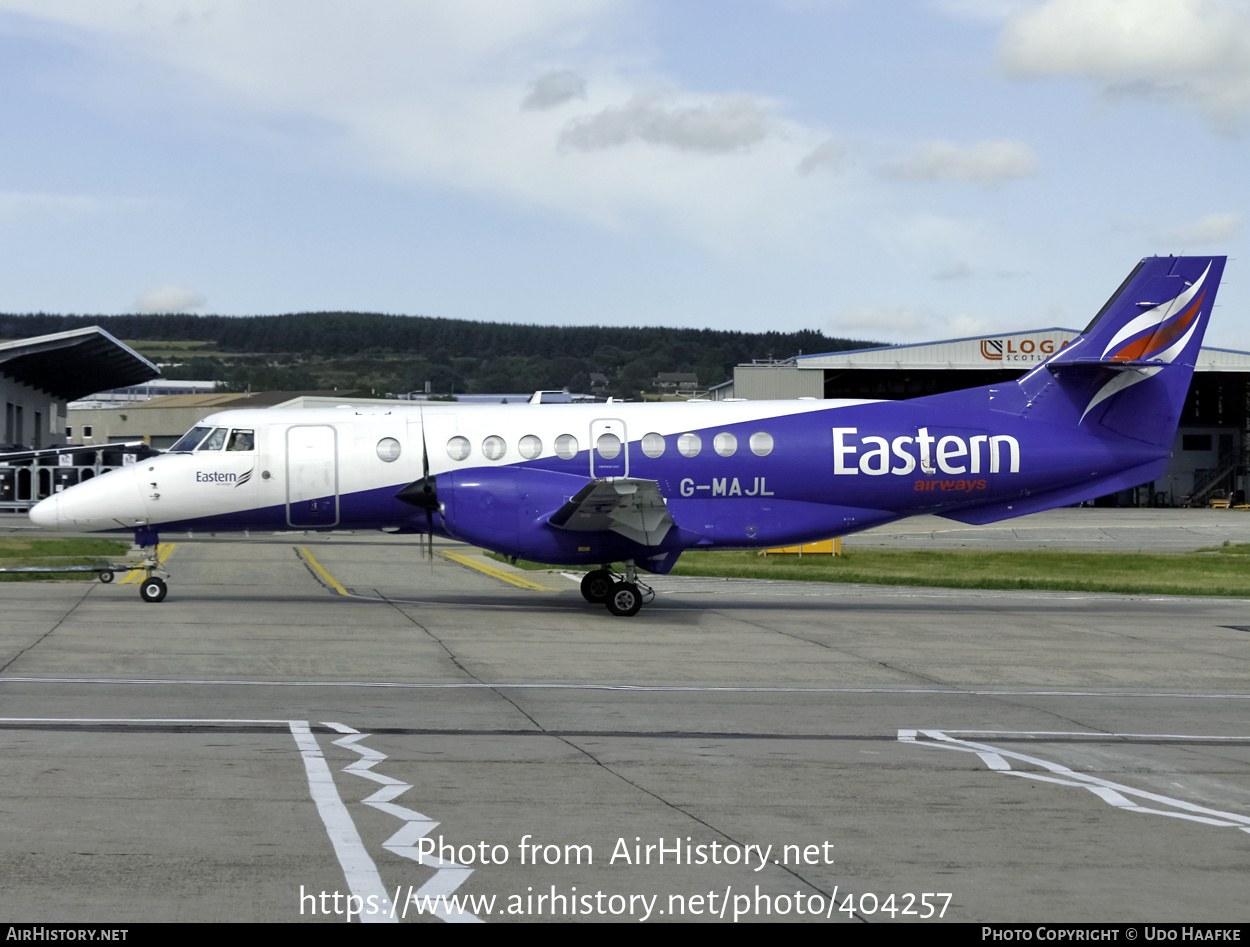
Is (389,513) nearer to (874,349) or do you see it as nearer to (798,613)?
(798,613)

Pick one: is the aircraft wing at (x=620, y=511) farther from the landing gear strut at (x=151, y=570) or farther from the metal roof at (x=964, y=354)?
the metal roof at (x=964, y=354)

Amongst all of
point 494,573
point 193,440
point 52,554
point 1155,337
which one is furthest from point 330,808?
point 52,554

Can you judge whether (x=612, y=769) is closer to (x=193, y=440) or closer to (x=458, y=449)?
(x=458, y=449)

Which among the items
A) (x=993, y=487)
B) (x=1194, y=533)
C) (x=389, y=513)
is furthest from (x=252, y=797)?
(x=1194, y=533)

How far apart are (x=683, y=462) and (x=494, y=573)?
1146 centimetres

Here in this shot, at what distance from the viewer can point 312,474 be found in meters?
21.7

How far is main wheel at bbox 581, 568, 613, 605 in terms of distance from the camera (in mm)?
22547

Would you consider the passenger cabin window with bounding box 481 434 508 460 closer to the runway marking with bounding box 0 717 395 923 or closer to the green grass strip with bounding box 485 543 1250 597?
the runway marking with bounding box 0 717 395 923

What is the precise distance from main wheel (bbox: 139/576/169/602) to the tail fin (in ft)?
53.2

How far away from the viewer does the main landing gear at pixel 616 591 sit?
2114 cm

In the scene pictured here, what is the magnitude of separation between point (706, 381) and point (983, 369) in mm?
84772

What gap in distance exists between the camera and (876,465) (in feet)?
72.7

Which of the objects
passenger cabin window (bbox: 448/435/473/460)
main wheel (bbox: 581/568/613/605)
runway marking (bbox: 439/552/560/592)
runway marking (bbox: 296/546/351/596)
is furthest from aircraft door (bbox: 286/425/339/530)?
runway marking (bbox: 439/552/560/592)

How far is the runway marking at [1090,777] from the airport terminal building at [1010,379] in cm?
5292
